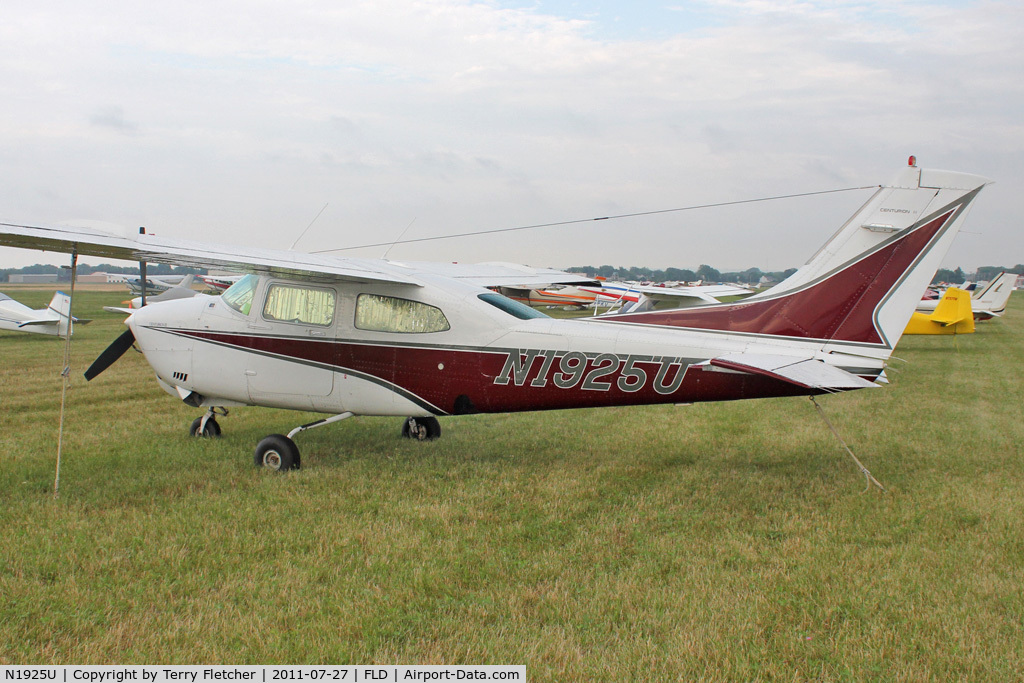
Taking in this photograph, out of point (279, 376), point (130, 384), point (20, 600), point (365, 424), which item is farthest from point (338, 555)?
point (130, 384)

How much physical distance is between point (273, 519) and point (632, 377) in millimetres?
3351

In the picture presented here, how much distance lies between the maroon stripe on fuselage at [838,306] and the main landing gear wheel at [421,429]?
3.40 metres

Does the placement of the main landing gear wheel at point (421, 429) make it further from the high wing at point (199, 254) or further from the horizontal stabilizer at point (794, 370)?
the horizontal stabilizer at point (794, 370)

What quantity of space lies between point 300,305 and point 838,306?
17.6 ft

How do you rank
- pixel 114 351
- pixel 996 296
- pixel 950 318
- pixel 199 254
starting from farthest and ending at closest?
pixel 996 296 → pixel 950 318 → pixel 114 351 → pixel 199 254

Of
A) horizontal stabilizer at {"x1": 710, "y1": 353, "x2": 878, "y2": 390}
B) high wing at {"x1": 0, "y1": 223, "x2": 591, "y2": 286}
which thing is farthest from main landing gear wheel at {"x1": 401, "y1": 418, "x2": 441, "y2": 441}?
horizontal stabilizer at {"x1": 710, "y1": 353, "x2": 878, "y2": 390}

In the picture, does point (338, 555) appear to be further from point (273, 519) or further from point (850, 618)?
point (850, 618)

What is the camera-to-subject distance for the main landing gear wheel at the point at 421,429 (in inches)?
342

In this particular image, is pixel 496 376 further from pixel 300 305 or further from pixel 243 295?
pixel 243 295

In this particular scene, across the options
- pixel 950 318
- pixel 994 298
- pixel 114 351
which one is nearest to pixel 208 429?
pixel 114 351

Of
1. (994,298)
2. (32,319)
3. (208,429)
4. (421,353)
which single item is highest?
(994,298)

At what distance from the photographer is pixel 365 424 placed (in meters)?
9.61

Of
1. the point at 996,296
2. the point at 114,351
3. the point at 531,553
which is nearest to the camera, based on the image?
the point at 531,553

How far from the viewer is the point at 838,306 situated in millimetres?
6504
